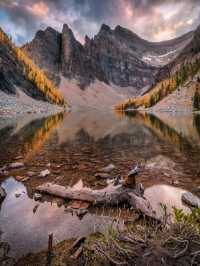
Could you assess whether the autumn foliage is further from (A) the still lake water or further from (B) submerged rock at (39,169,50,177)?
(B) submerged rock at (39,169,50,177)

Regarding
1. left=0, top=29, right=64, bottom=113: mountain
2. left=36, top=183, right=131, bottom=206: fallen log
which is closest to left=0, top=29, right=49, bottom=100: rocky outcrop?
left=0, top=29, right=64, bottom=113: mountain

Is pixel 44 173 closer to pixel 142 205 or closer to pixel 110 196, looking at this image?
pixel 110 196

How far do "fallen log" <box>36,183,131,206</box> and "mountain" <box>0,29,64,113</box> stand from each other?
12621 centimetres

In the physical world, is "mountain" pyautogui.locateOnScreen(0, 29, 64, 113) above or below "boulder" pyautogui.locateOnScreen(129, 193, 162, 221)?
above

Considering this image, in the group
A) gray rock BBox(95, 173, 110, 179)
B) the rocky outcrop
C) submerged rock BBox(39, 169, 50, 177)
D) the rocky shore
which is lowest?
gray rock BBox(95, 173, 110, 179)

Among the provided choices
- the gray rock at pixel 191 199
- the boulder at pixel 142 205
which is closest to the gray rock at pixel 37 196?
the boulder at pixel 142 205

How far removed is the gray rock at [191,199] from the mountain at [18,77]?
424 feet

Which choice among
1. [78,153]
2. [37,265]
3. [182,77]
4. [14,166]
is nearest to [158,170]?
[78,153]

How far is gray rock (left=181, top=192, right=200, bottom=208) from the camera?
422 inches

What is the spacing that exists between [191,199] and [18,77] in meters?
168

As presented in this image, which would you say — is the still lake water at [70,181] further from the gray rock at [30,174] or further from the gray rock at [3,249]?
the gray rock at [30,174]

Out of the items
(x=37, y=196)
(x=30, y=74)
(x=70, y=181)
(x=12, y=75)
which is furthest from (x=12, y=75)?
(x=37, y=196)

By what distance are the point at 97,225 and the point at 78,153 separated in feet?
49.5

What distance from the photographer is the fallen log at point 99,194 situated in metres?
10.6
